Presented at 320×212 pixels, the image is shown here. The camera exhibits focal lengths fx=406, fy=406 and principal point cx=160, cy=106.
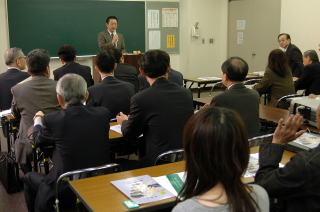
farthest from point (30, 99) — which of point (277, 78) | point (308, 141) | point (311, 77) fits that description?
point (311, 77)

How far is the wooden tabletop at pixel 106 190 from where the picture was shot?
195 centimetres

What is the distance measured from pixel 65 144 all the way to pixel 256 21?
7.74m

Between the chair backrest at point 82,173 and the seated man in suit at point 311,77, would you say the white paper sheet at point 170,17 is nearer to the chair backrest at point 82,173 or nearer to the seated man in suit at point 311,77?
the seated man in suit at point 311,77

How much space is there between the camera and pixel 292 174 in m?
1.68

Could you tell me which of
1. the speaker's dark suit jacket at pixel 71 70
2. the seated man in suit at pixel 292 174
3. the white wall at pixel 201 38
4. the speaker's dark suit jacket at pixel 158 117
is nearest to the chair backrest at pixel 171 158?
the speaker's dark suit jacket at pixel 158 117

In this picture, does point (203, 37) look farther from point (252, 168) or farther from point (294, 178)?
point (294, 178)

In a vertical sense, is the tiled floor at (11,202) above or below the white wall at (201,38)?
below

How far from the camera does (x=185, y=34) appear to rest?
9.81 metres

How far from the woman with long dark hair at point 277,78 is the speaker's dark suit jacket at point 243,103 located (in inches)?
82.1

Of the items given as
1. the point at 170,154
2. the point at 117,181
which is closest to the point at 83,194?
the point at 117,181

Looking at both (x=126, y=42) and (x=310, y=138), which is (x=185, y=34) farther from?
(x=310, y=138)

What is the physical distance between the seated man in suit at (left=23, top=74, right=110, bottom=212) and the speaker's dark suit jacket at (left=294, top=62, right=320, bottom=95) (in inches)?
152

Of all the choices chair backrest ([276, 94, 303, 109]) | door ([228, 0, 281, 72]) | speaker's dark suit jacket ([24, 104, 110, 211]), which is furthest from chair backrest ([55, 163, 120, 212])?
door ([228, 0, 281, 72])

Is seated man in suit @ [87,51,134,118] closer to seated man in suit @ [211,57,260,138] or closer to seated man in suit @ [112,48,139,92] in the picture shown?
seated man in suit @ [211,57,260,138]
